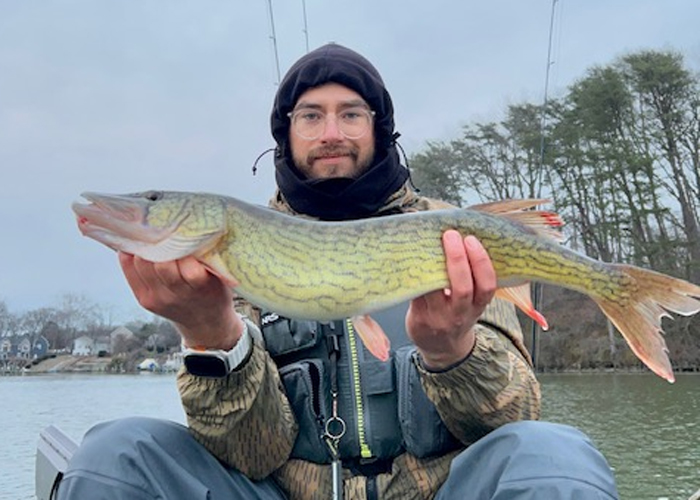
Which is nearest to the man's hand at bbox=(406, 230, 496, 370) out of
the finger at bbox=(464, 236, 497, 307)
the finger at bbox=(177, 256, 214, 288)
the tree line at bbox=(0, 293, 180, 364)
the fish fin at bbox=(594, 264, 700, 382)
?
the finger at bbox=(464, 236, 497, 307)

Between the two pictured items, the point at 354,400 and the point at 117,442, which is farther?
the point at 354,400

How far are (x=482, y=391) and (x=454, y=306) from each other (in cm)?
32

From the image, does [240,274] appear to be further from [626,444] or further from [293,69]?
[626,444]

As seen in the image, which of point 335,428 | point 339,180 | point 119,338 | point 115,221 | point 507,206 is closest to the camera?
point 115,221

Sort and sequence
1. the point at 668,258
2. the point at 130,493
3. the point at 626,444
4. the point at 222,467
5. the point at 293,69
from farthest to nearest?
the point at 668,258, the point at 626,444, the point at 293,69, the point at 222,467, the point at 130,493

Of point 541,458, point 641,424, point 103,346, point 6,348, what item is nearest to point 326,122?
point 541,458

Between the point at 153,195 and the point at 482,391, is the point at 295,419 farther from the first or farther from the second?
the point at 153,195

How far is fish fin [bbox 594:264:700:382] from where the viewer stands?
6.42ft

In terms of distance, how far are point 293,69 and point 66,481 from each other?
75.1 inches

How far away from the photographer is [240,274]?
1.95 metres

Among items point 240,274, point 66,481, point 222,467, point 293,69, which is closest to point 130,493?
point 66,481

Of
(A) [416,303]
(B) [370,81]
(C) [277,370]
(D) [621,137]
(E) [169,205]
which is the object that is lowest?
(C) [277,370]

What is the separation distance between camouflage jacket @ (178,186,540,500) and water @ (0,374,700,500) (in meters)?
6.44

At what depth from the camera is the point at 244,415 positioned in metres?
2.21
